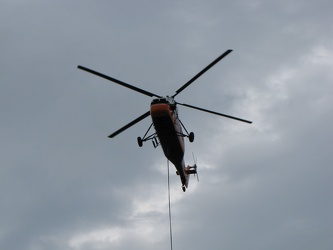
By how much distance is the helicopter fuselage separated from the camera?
32.6m

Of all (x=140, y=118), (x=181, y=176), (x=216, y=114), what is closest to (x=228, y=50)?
(x=216, y=114)

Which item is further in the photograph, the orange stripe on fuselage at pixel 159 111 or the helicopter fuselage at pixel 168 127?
the helicopter fuselage at pixel 168 127

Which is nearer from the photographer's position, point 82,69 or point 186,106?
point 82,69

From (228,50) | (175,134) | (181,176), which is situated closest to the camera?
(228,50)

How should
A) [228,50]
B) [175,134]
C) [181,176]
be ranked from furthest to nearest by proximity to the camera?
1. [181,176]
2. [175,134]
3. [228,50]

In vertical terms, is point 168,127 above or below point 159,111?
below

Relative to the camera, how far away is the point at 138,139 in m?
35.2

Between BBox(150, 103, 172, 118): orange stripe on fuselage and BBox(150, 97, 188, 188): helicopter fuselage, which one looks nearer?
BBox(150, 103, 172, 118): orange stripe on fuselage

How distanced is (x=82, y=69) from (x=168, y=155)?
8435 mm

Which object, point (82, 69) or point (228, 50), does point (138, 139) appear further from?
point (228, 50)

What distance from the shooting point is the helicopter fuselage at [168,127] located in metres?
32.6

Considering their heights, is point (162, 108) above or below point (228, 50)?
below

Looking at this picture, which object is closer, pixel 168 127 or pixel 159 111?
pixel 159 111

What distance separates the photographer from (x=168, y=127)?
110 ft
